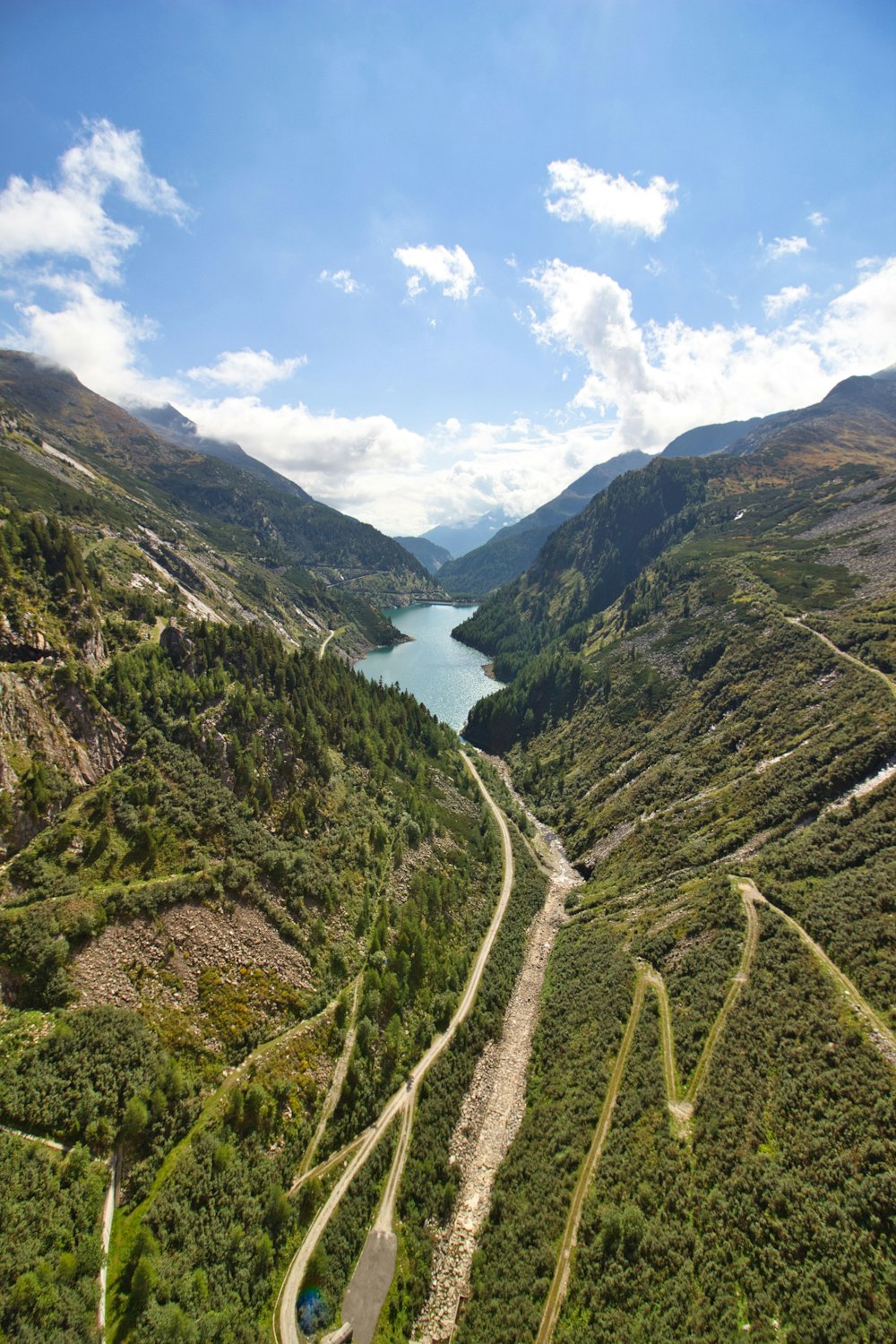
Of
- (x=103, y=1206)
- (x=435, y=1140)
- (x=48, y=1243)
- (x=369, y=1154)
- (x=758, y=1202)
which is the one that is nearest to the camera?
(x=48, y=1243)

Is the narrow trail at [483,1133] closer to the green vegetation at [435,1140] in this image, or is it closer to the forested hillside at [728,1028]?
the green vegetation at [435,1140]

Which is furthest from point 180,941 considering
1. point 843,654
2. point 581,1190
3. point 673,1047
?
point 843,654

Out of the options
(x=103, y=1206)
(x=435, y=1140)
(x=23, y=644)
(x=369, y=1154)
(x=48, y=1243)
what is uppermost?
(x=23, y=644)

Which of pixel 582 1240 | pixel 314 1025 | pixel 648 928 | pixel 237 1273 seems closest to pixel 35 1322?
pixel 237 1273

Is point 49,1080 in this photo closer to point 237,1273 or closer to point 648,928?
point 237,1273

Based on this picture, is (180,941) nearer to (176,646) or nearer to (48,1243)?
(48,1243)

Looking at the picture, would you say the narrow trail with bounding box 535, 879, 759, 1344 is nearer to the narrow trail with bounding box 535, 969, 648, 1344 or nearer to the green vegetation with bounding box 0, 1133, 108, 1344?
the narrow trail with bounding box 535, 969, 648, 1344

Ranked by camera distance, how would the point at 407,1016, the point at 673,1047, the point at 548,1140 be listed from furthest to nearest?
the point at 407,1016
the point at 673,1047
the point at 548,1140
